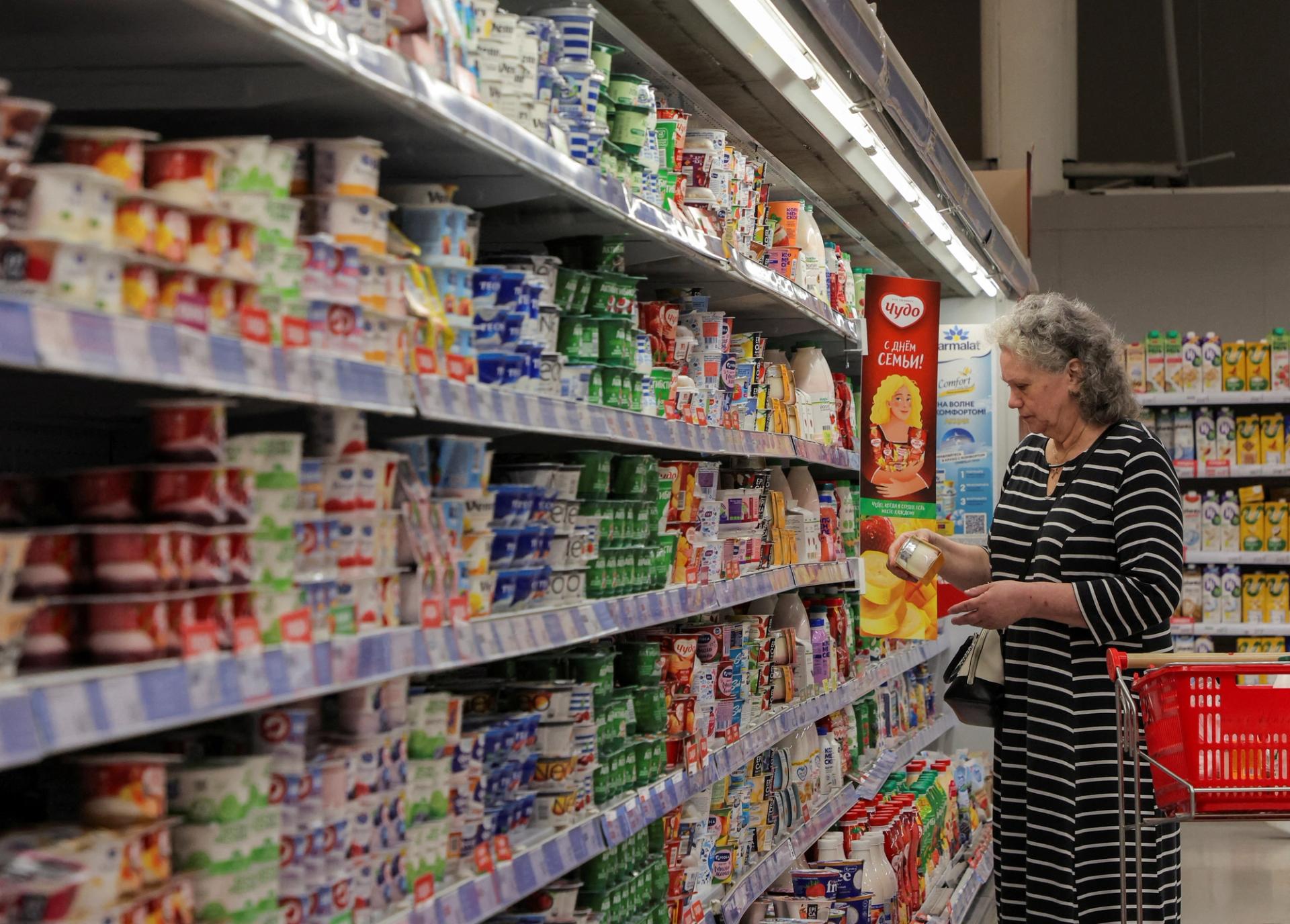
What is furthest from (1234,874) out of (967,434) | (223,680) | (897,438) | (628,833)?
(223,680)

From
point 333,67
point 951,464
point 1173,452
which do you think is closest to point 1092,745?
point 333,67

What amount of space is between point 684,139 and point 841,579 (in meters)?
1.87

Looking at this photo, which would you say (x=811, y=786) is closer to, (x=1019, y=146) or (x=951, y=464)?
(x=951, y=464)

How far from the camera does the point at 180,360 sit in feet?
4.17

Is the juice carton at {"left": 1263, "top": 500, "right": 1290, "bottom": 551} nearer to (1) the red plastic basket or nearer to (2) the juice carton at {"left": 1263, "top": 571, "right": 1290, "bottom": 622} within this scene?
(2) the juice carton at {"left": 1263, "top": 571, "right": 1290, "bottom": 622}

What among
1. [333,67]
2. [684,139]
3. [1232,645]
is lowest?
[1232,645]

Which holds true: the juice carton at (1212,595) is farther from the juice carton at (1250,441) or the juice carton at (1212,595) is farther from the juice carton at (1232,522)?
the juice carton at (1250,441)

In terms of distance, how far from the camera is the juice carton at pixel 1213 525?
8570 millimetres

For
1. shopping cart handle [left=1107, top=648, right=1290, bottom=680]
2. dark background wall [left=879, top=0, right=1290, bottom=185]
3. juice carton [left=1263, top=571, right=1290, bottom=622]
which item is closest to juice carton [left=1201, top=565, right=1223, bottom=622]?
juice carton [left=1263, top=571, right=1290, bottom=622]

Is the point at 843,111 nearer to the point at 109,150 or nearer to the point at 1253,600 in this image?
the point at 109,150

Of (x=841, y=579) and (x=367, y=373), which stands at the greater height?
(x=367, y=373)

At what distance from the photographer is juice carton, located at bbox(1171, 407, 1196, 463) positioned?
8602mm

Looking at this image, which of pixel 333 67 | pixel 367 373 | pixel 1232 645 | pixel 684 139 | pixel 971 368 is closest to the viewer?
pixel 333 67

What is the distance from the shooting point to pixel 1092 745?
3.36 m
